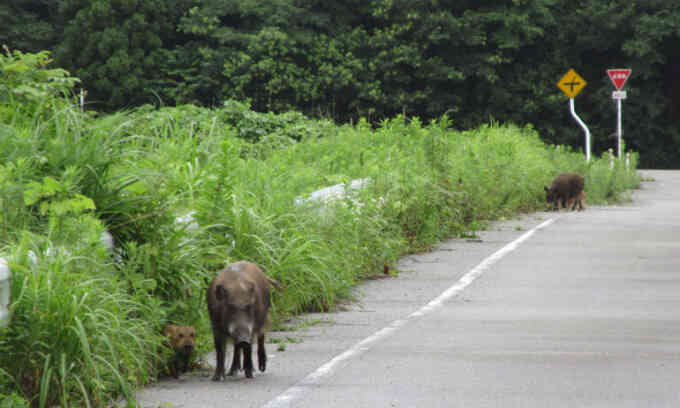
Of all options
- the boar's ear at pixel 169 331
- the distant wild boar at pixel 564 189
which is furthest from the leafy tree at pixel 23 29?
the boar's ear at pixel 169 331

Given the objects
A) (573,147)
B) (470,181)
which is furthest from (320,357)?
(573,147)

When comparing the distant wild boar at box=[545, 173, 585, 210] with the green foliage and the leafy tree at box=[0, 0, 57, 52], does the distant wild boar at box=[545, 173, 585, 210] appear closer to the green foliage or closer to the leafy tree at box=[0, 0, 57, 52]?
the green foliage

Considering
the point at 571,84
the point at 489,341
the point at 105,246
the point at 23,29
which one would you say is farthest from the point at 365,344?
the point at 23,29

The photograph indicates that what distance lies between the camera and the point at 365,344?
345 inches

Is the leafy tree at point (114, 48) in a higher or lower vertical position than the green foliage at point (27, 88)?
higher

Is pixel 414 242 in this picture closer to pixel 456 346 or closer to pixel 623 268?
pixel 623 268

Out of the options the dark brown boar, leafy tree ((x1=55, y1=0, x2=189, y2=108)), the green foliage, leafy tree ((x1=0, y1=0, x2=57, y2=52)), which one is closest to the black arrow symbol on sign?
leafy tree ((x1=55, y1=0, x2=189, y2=108))

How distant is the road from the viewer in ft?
22.8

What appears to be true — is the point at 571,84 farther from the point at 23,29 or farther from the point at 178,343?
the point at 23,29

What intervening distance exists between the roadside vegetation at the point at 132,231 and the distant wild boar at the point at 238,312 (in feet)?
1.50

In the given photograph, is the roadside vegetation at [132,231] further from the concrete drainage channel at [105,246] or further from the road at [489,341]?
the road at [489,341]

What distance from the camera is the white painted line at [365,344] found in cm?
695

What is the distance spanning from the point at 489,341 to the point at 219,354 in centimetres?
251

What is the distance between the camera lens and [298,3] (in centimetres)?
5072
